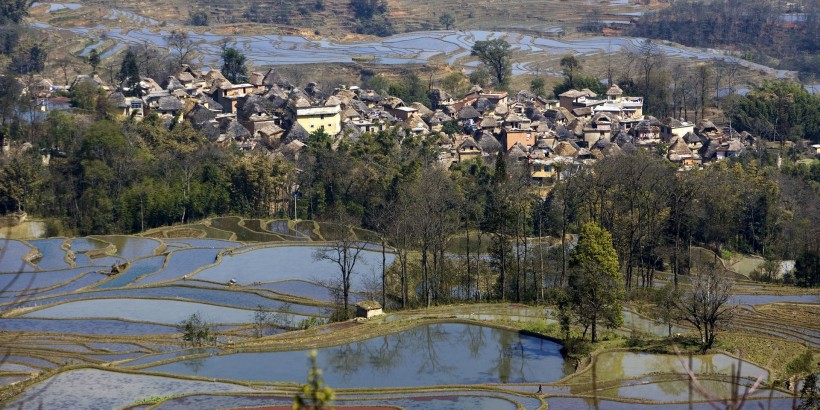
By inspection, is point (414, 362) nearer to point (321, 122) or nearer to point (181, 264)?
point (181, 264)

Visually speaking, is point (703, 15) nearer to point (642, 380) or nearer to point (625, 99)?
point (625, 99)

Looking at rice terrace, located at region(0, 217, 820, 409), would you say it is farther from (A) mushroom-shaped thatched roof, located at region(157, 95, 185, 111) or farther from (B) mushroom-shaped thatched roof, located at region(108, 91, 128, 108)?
(A) mushroom-shaped thatched roof, located at region(157, 95, 185, 111)

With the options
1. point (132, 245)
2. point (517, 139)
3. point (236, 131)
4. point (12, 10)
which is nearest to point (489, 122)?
point (517, 139)

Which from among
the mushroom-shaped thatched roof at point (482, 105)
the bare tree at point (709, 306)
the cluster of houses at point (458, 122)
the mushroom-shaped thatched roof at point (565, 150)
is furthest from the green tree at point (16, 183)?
the bare tree at point (709, 306)

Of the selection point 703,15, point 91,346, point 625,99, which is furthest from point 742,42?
point 91,346

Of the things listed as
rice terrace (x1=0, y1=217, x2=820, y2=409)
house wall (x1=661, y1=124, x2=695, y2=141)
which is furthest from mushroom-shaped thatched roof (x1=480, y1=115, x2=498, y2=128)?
rice terrace (x1=0, y1=217, x2=820, y2=409)

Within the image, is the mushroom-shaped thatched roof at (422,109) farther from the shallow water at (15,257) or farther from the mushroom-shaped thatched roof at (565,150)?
the shallow water at (15,257)
